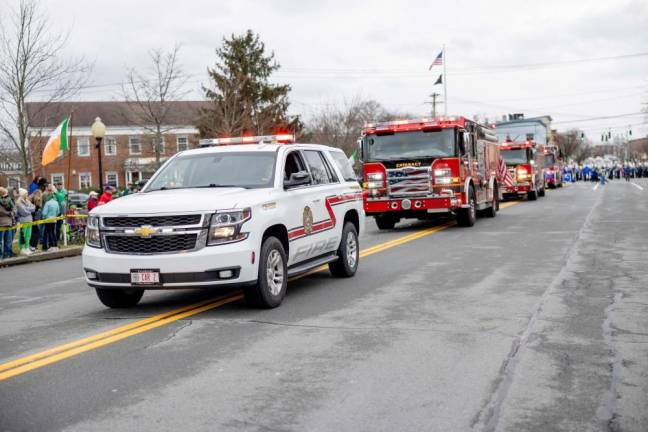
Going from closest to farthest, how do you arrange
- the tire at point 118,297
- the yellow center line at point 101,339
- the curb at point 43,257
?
the yellow center line at point 101,339, the tire at point 118,297, the curb at point 43,257

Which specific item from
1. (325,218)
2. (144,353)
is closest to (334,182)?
(325,218)

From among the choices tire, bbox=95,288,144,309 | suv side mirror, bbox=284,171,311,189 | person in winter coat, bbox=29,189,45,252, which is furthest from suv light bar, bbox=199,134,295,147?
person in winter coat, bbox=29,189,45,252

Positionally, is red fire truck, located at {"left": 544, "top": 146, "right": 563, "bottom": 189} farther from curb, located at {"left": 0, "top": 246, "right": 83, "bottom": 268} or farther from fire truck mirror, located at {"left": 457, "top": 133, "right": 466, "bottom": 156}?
curb, located at {"left": 0, "top": 246, "right": 83, "bottom": 268}

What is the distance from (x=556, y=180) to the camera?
180ft

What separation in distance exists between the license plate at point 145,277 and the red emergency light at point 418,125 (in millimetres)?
12377

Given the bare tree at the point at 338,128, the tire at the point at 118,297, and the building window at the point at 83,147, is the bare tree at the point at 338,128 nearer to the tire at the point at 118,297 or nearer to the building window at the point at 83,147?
the building window at the point at 83,147

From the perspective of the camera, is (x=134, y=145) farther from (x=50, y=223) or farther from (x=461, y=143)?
(x=461, y=143)

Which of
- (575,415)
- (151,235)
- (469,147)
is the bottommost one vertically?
(575,415)

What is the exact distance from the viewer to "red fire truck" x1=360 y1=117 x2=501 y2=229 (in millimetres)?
19203

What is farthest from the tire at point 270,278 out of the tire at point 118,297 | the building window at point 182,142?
the building window at point 182,142

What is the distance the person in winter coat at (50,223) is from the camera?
60.5ft

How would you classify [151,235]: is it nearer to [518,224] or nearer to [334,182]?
[334,182]

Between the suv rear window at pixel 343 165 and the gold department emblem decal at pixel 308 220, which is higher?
the suv rear window at pixel 343 165

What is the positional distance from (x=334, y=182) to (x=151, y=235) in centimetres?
363
